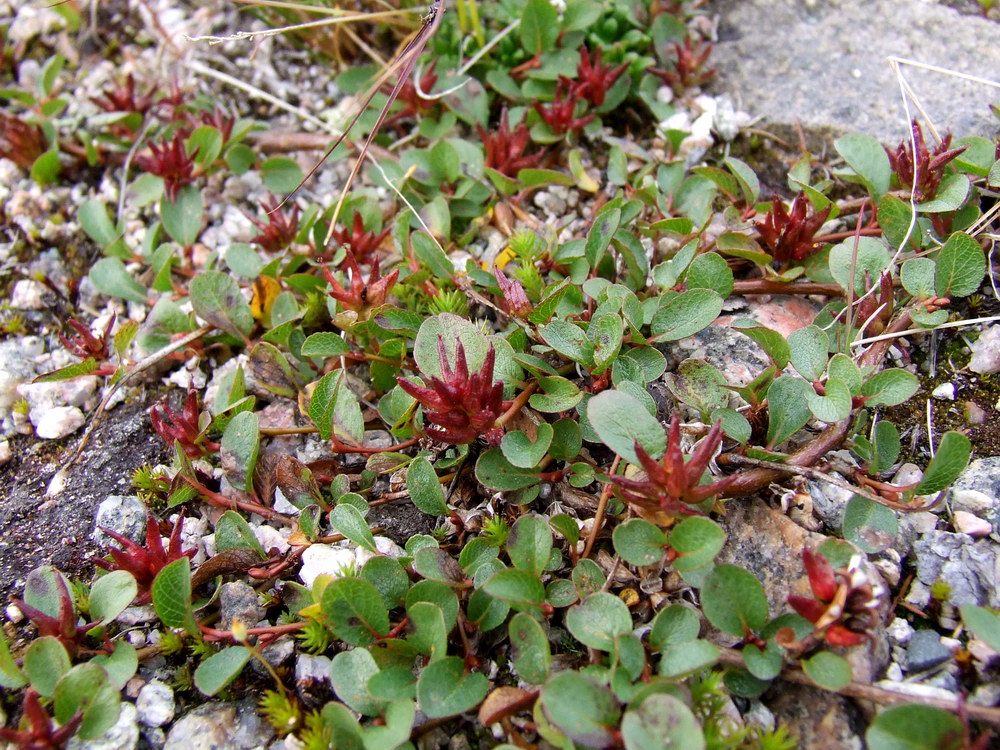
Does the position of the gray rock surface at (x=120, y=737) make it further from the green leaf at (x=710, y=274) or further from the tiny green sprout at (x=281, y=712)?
the green leaf at (x=710, y=274)

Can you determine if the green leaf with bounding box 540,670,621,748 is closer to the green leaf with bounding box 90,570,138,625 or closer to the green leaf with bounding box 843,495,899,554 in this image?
the green leaf with bounding box 843,495,899,554

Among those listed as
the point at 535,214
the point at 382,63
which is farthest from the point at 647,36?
the point at 382,63

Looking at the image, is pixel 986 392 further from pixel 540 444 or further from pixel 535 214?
pixel 535 214

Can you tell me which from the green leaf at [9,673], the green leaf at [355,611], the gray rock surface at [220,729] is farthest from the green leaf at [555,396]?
the green leaf at [9,673]

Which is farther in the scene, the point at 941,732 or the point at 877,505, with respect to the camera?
the point at 877,505

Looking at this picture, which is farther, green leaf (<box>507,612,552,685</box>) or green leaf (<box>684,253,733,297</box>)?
green leaf (<box>684,253,733,297</box>)

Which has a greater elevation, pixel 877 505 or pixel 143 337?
pixel 877 505

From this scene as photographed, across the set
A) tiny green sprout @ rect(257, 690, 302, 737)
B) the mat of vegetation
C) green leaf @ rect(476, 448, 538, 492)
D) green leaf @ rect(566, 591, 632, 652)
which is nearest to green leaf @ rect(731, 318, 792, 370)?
the mat of vegetation

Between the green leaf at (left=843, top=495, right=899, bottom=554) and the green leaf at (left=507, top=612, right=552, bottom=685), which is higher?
the green leaf at (left=843, top=495, right=899, bottom=554)
